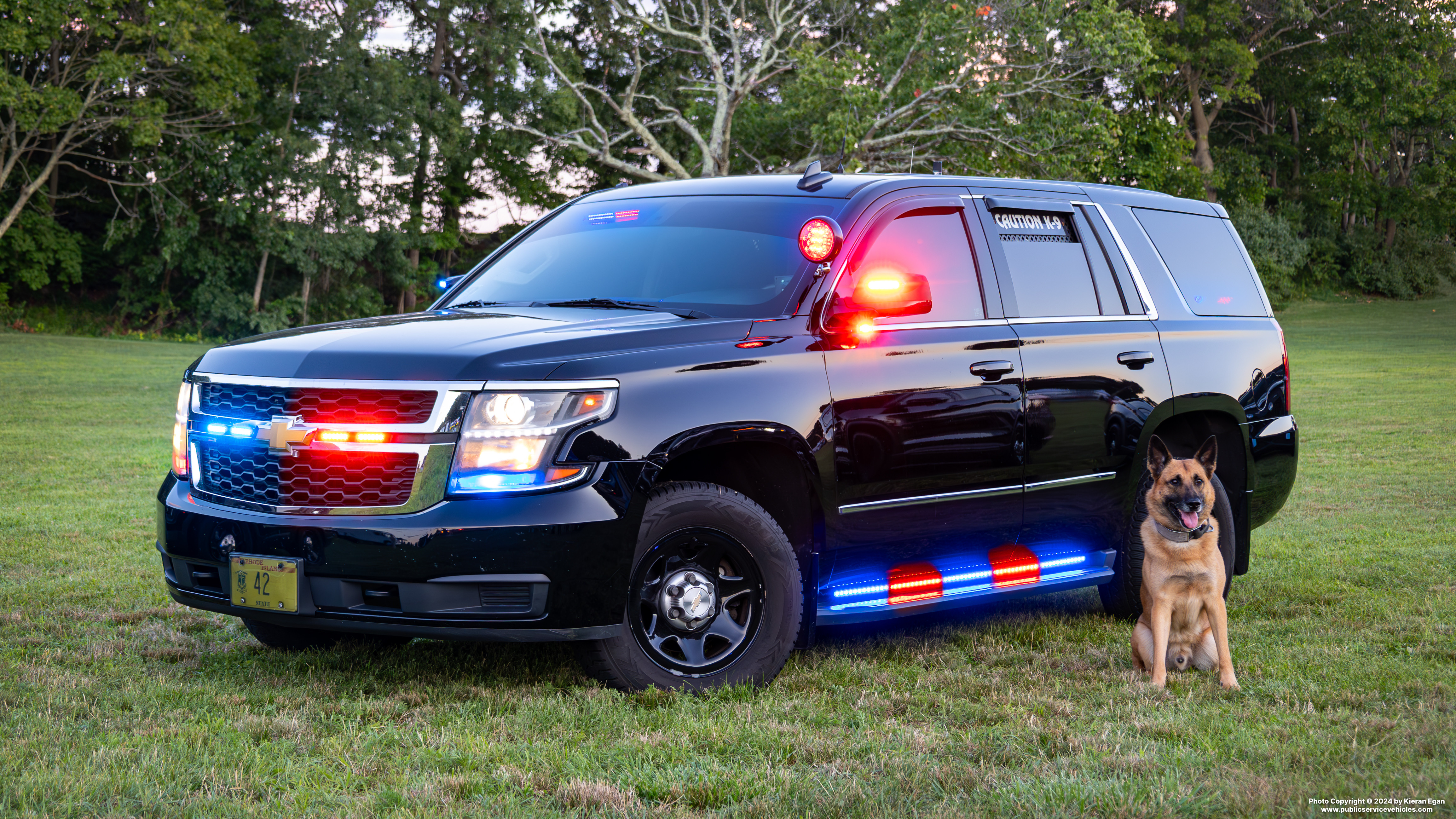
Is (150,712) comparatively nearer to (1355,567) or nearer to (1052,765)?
(1052,765)

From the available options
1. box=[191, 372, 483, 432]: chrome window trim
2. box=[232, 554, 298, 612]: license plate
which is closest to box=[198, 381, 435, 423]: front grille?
box=[191, 372, 483, 432]: chrome window trim

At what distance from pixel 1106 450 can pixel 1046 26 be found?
28057mm

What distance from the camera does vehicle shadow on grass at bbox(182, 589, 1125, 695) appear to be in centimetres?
515

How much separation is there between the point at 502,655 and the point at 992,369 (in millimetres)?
2326

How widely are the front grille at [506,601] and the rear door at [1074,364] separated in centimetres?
229

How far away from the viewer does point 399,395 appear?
451 centimetres

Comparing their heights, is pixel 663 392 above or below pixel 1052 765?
above

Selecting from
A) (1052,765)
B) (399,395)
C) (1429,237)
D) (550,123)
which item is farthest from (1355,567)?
(1429,237)

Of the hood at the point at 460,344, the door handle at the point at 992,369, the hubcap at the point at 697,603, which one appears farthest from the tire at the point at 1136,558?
the hood at the point at 460,344

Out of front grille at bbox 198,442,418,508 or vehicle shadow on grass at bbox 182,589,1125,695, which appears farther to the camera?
vehicle shadow on grass at bbox 182,589,1125,695

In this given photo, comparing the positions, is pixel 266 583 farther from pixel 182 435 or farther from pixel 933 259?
pixel 933 259

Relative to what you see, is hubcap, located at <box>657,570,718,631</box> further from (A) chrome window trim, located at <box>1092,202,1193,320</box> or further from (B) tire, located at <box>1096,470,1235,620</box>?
(A) chrome window trim, located at <box>1092,202,1193,320</box>

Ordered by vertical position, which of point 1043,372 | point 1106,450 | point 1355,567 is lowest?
point 1355,567

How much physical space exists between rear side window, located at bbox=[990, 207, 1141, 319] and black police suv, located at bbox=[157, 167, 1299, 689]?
0.06 feet
